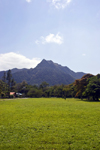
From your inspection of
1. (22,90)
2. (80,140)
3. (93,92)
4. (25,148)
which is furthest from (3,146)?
(22,90)

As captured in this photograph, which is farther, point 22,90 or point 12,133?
point 22,90

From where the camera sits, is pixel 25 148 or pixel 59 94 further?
pixel 59 94

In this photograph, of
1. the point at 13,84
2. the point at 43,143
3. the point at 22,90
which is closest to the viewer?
the point at 43,143

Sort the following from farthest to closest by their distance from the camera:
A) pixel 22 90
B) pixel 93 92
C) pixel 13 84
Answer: pixel 13 84
pixel 22 90
pixel 93 92

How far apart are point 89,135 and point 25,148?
4.02 meters

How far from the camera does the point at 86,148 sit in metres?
5.79

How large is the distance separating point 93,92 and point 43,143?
3513 centimetres

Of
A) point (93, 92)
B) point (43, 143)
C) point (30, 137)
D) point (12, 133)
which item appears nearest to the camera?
point (43, 143)

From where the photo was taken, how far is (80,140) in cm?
665

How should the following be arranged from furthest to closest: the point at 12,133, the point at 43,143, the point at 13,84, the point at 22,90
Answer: the point at 13,84, the point at 22,90, the point at 12,133, the point at 43,143

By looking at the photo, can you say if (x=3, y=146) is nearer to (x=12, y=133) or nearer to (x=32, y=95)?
(x=12, y=133)

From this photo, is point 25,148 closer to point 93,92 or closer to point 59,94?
point 93,92

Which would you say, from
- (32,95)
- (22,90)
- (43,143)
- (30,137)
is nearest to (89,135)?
(43,143)

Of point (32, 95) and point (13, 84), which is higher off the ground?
point (13, 84)
